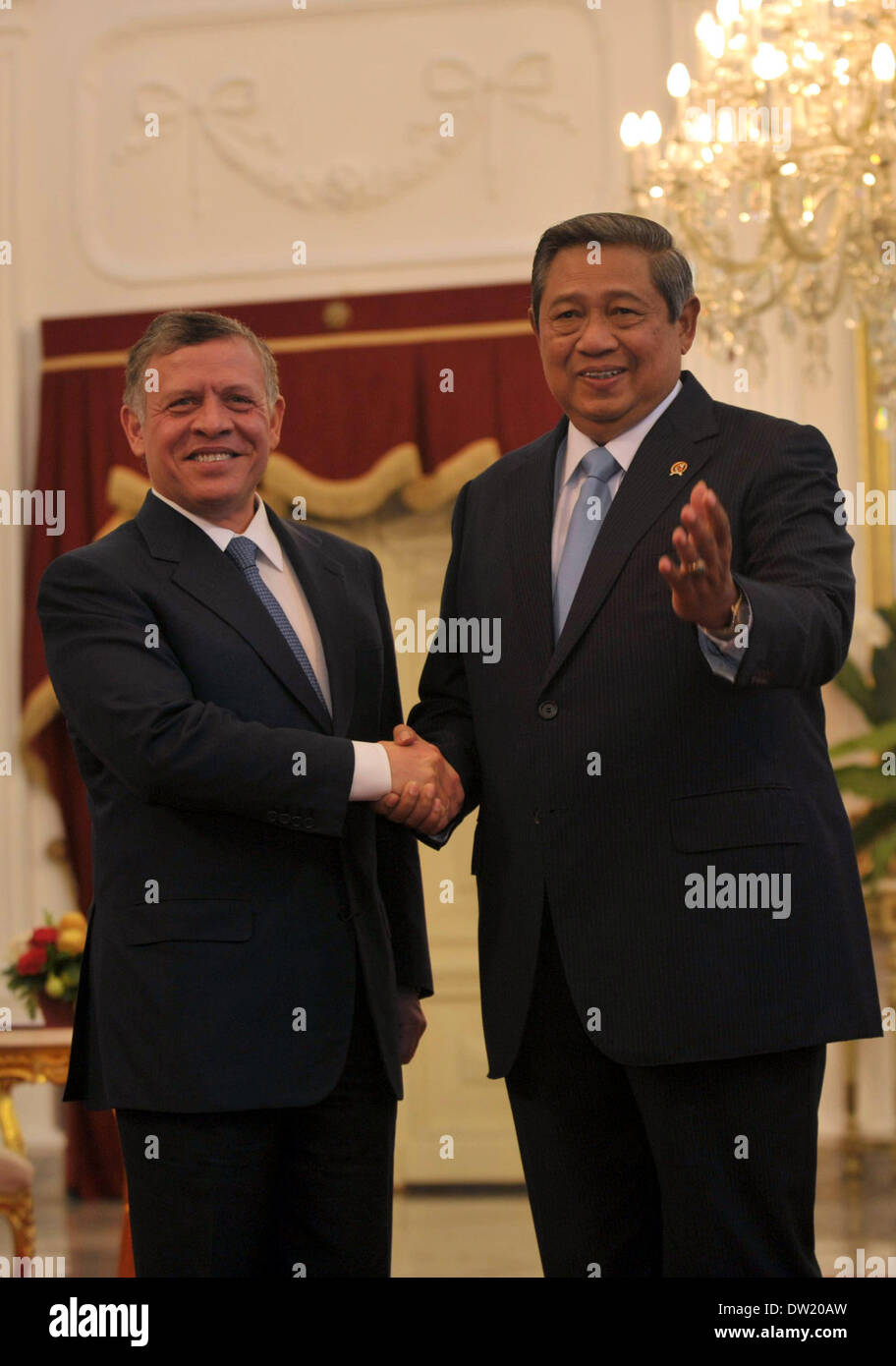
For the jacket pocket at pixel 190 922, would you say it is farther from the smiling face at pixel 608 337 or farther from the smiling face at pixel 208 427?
the smiling face at pixel 608 337

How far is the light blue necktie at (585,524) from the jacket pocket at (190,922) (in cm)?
61

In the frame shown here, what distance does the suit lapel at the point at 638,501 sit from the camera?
214cm

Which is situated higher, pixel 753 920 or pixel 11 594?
pixel 11 594

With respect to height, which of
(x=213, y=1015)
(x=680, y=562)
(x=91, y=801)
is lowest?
(x=213, y=1015)

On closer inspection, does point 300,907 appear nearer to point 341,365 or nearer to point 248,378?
point 248,378

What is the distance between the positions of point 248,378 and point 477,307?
3.72m

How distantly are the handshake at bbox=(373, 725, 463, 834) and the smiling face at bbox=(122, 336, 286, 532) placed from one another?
46 cm

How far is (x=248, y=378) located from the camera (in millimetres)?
2398

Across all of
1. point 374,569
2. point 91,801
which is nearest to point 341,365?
point 374,569

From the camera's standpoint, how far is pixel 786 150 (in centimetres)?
439

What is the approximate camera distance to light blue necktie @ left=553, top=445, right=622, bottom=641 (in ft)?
7.27

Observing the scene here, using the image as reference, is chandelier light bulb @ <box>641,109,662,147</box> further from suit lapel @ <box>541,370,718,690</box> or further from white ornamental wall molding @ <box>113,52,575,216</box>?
suit lapel @ <box>541,370,718,690</box>

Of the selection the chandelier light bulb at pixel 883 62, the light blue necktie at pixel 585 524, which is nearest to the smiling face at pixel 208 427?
Result: the light blue necktie at pixel 585 524

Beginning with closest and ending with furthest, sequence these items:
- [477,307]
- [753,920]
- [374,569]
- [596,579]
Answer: [753,920] → [596,579] → [374,569] → [477,307]
